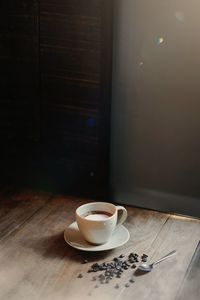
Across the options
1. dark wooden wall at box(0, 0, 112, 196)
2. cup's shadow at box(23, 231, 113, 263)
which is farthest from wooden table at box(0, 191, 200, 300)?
dark wooden wall at box(0, 0, 112, 196)

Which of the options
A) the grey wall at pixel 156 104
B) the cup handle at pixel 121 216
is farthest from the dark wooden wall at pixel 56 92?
the cup handle at pixel 121 216

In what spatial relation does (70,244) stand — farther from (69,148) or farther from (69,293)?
(69,148)

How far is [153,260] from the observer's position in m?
1.11

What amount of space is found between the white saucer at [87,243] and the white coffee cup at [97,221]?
1 cm

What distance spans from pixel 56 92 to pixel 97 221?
1.47ft

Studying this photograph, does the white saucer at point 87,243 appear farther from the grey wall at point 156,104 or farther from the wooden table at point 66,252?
the grey wall at point 156,104

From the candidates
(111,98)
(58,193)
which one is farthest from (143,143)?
(58,193)

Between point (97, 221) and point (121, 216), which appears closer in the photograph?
point (97, 221)

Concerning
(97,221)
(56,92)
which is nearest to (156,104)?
(56,92)

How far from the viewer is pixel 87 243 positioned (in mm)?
1149

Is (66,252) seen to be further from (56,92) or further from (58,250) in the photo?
(56,92)

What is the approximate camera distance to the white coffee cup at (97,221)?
1.11m

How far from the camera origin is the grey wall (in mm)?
1298

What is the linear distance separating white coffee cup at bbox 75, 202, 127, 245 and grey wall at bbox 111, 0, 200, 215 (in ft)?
0.91
